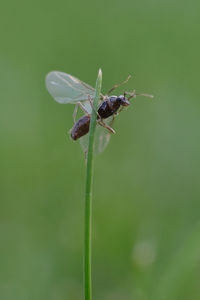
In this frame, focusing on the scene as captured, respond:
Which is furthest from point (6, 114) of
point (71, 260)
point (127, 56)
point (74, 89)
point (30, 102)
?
point (74, 89)

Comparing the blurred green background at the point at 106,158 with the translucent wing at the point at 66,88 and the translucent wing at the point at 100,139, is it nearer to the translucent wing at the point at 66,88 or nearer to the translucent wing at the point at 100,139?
the translucent wing at the point at 100,139

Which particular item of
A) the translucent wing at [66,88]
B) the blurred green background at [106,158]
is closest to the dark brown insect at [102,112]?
the translucent wing at [66,88]

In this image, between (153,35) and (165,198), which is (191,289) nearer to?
(165,198)

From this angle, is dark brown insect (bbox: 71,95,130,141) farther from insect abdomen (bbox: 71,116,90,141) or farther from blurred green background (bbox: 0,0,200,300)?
blurred green background (bbox: 0,0,200,300)

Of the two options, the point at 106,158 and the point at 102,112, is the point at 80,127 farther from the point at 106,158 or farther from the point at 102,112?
the point at 106,158

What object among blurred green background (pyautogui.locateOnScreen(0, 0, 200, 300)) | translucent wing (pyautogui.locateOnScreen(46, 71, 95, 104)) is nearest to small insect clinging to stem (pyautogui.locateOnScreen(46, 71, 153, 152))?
translucent wing (pyautogui.locateOnScreen(46, 71, 95, 104))

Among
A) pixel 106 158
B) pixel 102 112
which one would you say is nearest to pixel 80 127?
pixel 102 112
